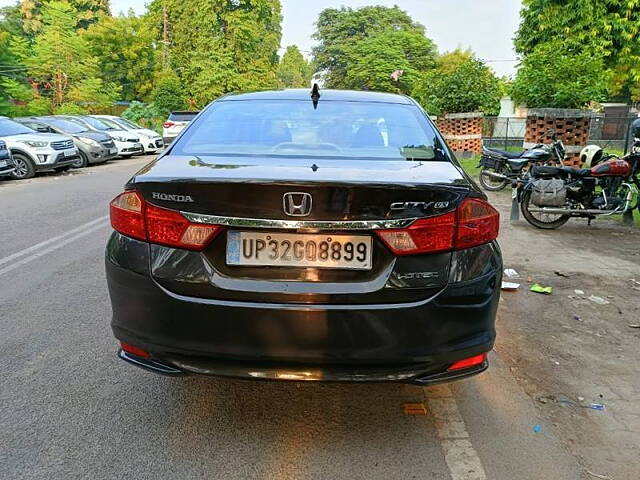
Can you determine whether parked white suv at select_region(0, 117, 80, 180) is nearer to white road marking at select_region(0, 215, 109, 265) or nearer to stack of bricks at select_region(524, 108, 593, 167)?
white road marking at select_region(0, 215, 109, 265)

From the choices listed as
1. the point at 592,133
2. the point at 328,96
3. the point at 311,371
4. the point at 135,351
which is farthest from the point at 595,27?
the point at 135,351

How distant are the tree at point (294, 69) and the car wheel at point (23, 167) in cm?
8654

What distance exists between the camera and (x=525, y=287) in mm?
5211

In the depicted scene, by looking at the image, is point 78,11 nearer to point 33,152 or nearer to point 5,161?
point 33,152

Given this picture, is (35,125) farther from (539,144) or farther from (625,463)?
(625,463)

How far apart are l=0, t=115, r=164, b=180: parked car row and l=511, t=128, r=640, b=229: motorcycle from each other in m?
11.4

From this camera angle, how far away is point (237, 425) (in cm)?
283

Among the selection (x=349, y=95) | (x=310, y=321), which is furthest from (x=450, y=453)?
(x=349, y=95)

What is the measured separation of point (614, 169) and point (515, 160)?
3594 mm

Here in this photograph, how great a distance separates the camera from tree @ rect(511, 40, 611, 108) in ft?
35.3

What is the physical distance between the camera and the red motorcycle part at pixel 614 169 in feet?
23.8

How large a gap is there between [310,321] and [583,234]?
246 inches

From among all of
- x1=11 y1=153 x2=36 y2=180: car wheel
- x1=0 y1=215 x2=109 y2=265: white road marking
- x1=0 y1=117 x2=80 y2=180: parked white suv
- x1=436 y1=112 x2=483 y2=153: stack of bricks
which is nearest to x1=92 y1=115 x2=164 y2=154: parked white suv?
x1=0 y1=117 x2=80 y2=180: parked white suv

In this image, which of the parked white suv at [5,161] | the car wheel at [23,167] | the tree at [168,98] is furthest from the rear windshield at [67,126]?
the tree at [168,98]
